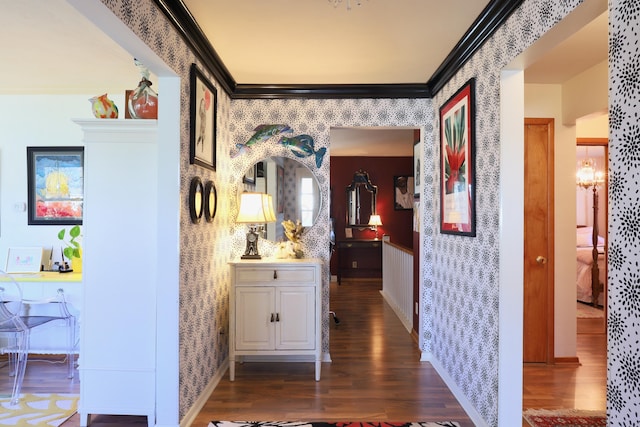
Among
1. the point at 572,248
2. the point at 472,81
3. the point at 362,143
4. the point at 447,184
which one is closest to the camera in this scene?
the point at 472,81

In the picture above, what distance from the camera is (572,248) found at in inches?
142

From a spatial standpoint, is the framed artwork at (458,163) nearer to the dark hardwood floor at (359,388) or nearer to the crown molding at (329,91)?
the crown molding at (329,91)

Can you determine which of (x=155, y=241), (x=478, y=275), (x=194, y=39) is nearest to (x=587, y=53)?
(x=478, y=275)

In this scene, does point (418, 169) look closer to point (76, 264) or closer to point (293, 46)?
point (293, 46)

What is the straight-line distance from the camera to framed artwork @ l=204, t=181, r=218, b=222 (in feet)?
9.29

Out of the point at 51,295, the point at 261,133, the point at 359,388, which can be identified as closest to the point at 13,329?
the point at 51,295

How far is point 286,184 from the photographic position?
3730 millimetres

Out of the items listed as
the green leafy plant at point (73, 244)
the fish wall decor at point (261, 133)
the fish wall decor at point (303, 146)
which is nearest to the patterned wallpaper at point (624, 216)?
the fish wall decor at point (303, 146)

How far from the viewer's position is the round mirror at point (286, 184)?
3713 mm

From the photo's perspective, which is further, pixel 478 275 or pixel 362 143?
pixel 362 143

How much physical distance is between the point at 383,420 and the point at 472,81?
2362mm

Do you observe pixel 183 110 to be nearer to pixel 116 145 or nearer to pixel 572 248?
pixel 116 145

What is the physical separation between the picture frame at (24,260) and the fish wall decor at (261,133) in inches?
83.1

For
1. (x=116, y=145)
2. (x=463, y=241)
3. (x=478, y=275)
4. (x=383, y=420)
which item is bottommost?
(x=383, y=420)
